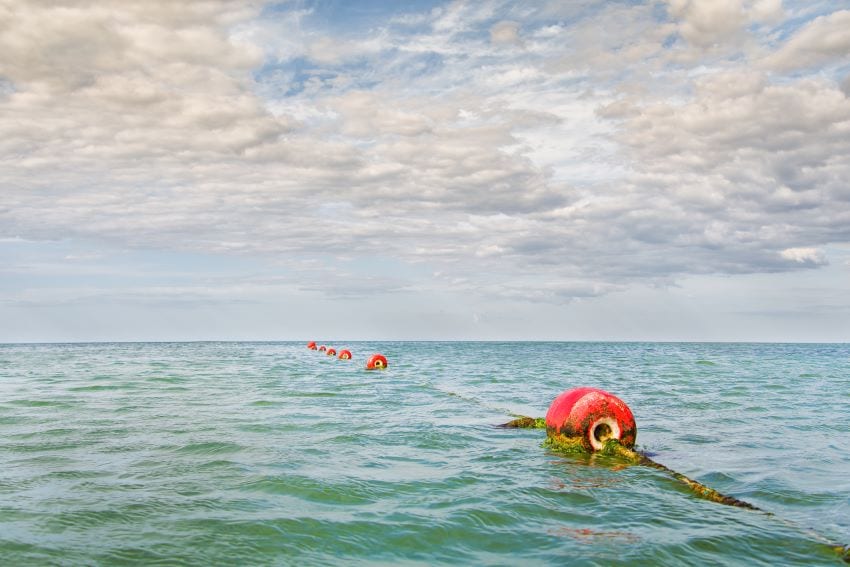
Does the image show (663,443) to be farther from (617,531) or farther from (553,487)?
(617,531)

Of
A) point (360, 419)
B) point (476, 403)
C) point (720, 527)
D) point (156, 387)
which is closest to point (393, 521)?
point (720, 527)

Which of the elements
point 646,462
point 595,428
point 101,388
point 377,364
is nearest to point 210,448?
point 595,428

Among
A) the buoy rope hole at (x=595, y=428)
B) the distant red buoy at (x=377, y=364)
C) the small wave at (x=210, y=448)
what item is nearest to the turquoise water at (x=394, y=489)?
the small wave at (x=210, y=448)

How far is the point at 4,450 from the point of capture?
32.8 feet

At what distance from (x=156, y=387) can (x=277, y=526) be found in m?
17.7

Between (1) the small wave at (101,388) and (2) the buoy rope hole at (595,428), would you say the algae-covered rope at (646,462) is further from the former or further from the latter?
(1) the small wave at (101,388)

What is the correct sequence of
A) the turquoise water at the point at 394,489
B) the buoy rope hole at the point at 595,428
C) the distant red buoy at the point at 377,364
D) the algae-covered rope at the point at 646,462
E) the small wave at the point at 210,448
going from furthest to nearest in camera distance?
the distant red buoy at the point at 377,364, the buoy rope hole at the point at 595,428, the small wave at the point at 210,448, the algae-covered rope at the point at 646,462, the turquoise water at the point at 394,489

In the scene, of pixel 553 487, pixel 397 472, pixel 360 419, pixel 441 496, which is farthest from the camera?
pixel 360 419

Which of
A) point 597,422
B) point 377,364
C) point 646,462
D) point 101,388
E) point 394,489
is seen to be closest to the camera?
point 394,489

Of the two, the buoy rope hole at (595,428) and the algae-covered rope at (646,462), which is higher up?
the buoy rope hole at (595,428)

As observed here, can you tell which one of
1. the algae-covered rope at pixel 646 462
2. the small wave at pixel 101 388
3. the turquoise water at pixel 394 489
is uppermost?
the algae-covered rope at pixel 646 462

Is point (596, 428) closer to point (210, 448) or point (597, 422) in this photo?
point (597, 422)

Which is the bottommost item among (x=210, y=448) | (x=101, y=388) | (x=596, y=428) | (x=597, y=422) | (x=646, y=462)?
(x=101, y=388)

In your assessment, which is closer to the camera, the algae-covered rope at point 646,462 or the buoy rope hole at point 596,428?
the algae-covered rope at point 646,462
